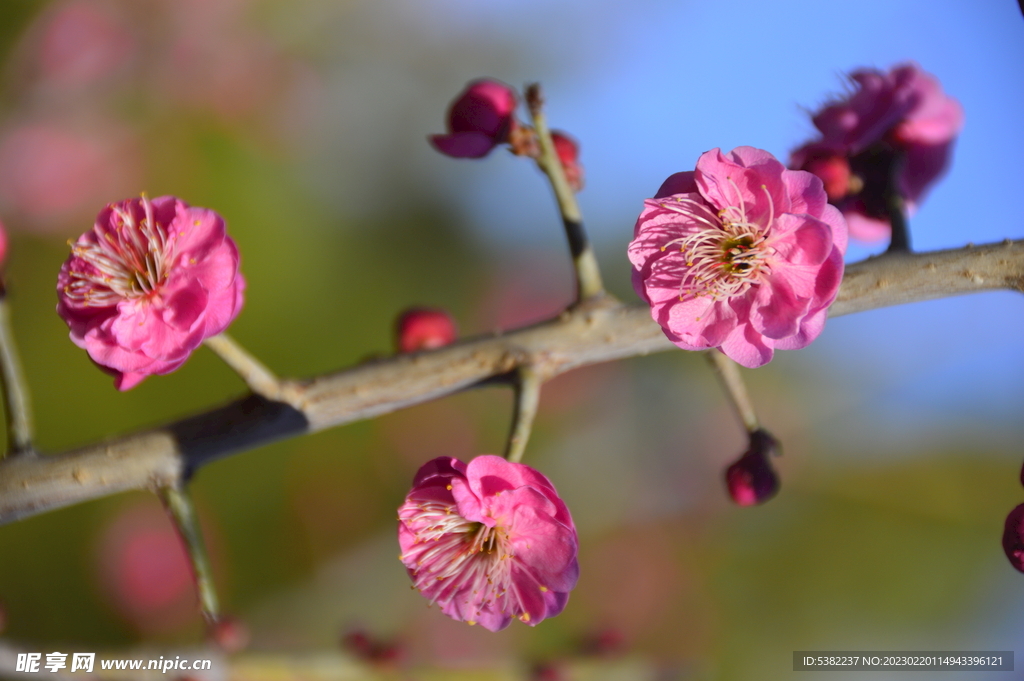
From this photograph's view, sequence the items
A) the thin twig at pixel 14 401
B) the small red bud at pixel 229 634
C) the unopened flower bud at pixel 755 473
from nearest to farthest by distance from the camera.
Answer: the thin twig at pixel 14 401
the unopened flower bud at pixel 755 473
the small red bud at pixel 229 634

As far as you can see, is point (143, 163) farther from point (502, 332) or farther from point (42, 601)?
point (502, 332)

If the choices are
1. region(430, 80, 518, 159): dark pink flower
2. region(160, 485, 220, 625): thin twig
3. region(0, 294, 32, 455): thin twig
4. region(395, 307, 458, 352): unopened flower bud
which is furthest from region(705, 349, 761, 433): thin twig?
region(0, 294, 32, 455): thin twig

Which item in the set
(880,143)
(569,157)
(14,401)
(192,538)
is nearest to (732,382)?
(569,157)

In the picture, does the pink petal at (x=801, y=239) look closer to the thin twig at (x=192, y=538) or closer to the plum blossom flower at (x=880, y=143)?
the plum blossom flower at (x=880, y=143)

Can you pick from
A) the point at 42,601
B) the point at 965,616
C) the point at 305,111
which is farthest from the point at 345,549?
the point at 965,616

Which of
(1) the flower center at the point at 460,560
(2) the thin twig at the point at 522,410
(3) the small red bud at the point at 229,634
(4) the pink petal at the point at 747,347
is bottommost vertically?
(3) the small red bud at the point at 229,634

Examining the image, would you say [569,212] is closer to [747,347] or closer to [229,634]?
[747,347]

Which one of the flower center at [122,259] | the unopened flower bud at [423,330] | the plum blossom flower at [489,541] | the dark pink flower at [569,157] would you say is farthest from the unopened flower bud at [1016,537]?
the flower center at [122,259]
